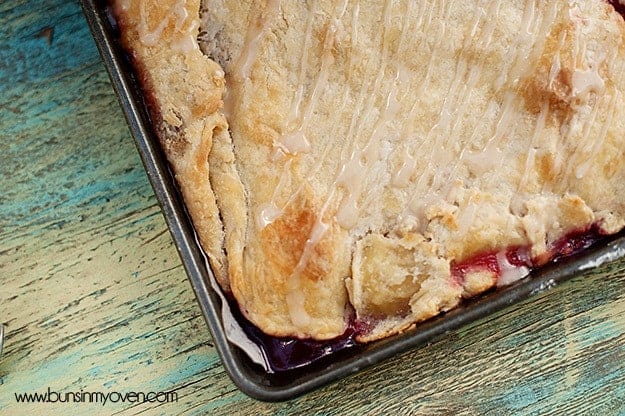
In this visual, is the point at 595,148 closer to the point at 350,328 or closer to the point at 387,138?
the point at 387,138

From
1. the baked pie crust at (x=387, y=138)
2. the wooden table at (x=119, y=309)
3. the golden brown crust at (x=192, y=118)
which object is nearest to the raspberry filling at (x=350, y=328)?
the baked pie crust at (x=387, y=138)

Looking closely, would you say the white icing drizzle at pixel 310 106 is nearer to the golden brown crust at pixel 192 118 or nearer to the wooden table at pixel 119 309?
the golden brown crust at pixel 192 118

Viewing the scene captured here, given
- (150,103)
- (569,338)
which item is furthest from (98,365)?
(569,338)

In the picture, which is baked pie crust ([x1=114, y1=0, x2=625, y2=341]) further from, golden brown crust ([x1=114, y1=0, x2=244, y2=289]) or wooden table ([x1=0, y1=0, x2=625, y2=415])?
wooden table ([x1=0, y1=0, x2=625, y2=415])

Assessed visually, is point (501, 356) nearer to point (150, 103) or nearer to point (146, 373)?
point (146, 373)

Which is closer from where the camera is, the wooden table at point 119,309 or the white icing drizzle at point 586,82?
the white icing drizzle at point 586,82

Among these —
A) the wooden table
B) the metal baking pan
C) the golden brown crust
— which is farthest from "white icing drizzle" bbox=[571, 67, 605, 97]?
the golden brown crust
